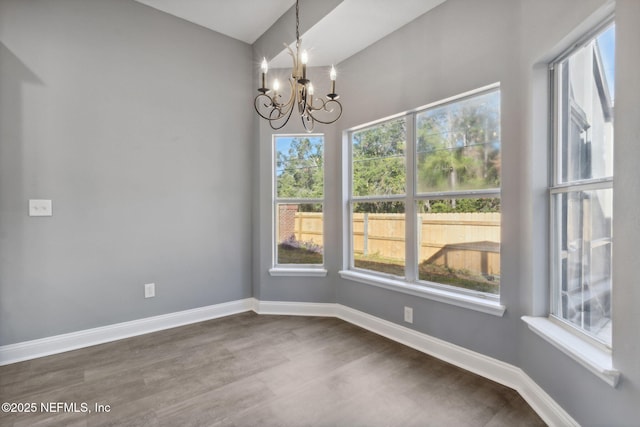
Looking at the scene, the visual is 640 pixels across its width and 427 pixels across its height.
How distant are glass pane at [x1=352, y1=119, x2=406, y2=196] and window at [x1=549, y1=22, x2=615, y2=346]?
1227 millimetres

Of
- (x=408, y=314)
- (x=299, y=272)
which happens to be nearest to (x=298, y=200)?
(x=299, y=272)

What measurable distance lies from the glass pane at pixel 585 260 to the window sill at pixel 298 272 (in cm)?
213

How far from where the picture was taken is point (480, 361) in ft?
7.30

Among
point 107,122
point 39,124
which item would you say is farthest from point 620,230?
point 39,124

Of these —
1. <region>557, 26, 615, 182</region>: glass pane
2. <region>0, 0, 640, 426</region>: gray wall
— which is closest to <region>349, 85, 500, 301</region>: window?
<region>0, 0, 640, 426</region>: gray wall

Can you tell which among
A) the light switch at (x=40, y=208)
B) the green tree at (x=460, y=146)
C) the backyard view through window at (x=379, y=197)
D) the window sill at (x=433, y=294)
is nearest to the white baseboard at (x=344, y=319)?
the window sill at (x=433, y=294)

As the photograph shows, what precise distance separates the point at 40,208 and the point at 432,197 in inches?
126

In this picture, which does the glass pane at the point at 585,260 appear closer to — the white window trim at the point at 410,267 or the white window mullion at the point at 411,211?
the white window trim at the point at 410,267

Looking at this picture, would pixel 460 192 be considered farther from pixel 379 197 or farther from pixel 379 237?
pixel 379 237

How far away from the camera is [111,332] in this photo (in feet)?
9.12

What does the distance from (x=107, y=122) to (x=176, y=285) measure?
1.66 metres

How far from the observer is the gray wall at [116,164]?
7.89 feet

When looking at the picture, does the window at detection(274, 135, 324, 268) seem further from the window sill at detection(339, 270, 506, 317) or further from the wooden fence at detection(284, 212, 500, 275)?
the window sill at detection(339, 270, 506, 317)

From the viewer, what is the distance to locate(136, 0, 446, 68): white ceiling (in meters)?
2.50
